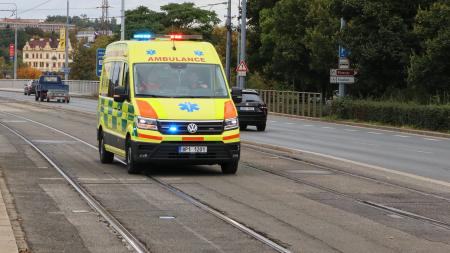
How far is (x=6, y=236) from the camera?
902 centimetres

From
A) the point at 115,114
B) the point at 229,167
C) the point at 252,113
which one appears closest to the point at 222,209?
the point at 229,167

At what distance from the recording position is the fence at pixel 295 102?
167 feet

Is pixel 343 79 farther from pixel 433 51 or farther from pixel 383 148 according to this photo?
pixel 383 148

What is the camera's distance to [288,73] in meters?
61.4

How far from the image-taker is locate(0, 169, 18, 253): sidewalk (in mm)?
8359

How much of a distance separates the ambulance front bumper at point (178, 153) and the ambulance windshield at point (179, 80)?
1060 mm

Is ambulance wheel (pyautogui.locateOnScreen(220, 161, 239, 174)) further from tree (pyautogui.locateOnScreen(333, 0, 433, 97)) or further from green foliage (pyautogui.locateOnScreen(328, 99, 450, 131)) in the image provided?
tree (pyautogui.locateOnScreen(333, 0, 433, 97))

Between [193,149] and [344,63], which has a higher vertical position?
[344,63]

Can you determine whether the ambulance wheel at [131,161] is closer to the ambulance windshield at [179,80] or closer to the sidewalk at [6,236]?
the ambulance windshield at [179,80]

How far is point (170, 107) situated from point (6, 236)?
260 inches

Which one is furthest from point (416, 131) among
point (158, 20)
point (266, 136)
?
point (158, 20)

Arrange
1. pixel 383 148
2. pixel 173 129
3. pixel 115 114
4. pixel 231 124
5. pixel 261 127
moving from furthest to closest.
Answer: pixel 261 127 → pixel 383 148 → pixel 115 114 → pixel 231 124 → pixel 173 129

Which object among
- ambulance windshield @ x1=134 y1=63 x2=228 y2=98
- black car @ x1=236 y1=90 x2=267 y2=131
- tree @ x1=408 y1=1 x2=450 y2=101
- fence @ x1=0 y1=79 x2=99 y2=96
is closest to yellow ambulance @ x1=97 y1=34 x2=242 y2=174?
ambulance windshield @ x1=134 y1=63 x2=228 y2=98

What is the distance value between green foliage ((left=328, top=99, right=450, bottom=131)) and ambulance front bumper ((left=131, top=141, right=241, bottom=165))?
22230 mm
